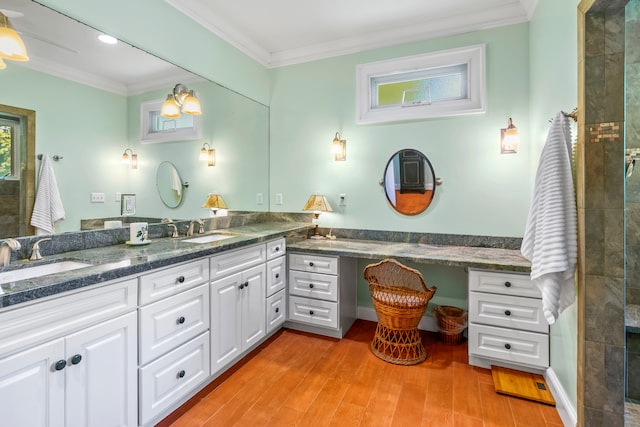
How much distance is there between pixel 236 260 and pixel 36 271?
105cm

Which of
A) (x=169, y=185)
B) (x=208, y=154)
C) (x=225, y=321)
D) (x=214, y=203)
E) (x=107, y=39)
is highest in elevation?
(x=107, y=39)

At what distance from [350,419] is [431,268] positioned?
156 cm

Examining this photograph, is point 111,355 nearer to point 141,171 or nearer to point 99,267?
point 99,267

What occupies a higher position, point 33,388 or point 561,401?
point 33,388

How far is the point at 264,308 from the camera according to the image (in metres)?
2.53

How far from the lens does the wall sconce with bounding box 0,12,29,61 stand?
1.49 metres

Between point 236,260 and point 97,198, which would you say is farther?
point 236,260

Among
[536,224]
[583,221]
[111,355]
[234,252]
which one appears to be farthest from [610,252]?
[111,355]

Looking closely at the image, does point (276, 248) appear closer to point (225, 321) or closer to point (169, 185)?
point (225, 321)

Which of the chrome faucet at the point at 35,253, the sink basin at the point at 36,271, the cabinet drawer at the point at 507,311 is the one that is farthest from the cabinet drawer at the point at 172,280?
the cabinet drawer at the point at 507,311

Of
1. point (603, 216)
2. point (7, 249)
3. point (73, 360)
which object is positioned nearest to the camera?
point (73, 360)

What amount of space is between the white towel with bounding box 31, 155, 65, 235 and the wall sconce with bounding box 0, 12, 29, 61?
19.5 inches

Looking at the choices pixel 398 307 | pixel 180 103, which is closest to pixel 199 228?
pixel 180 103

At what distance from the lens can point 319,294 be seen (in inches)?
106
